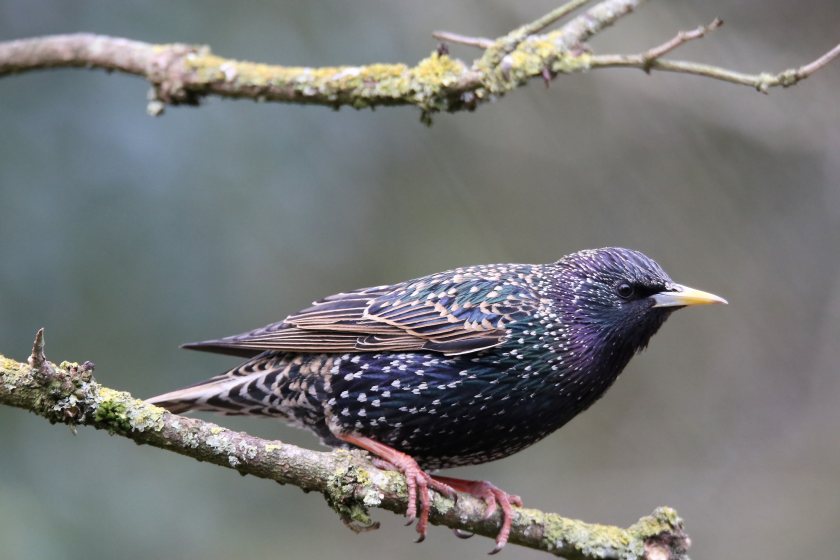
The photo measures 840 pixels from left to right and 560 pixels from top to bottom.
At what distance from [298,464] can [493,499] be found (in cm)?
97

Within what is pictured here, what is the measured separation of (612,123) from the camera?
6793 mm

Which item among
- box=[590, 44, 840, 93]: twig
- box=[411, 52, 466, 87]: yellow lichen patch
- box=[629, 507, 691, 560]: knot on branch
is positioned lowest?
box=[629, 507, 691, 560]: knot on branch

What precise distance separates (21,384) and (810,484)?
499 centimetres

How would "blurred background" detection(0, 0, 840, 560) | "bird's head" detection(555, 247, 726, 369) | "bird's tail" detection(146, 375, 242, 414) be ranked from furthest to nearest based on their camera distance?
"blurred background" detection(0, 0, 840, 560) < "bird's tail" detection(146, 375, 242, 414) < "bird's head" detection(555, 247, 726, 369)

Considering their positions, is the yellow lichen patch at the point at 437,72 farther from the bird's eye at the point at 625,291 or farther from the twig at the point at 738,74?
the bird's eye at the point at 625,291

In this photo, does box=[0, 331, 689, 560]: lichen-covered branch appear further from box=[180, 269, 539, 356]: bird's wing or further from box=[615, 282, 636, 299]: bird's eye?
box=[615, 282, 636, 299]: bird's eye

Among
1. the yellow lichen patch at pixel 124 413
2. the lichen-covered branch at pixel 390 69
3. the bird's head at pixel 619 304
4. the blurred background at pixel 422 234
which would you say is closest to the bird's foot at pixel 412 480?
the bird's head at pixel 619 304

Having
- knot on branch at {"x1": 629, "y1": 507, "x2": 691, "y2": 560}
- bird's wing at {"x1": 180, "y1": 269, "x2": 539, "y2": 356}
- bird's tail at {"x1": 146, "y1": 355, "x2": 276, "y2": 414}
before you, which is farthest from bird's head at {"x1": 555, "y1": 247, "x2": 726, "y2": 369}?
bird's tail at {"x1": 146, "y1": 355, "x2": 276, "y2": 414}

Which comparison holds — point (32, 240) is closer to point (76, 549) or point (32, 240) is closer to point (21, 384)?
point (76, 549)

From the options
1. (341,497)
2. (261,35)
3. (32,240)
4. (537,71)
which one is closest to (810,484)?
(537,71)

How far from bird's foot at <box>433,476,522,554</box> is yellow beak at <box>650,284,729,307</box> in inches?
37.9

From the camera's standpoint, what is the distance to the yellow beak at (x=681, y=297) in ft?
12.4

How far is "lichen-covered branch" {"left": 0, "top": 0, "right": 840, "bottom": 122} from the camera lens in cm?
412

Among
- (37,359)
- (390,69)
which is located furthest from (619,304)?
(37,359)
